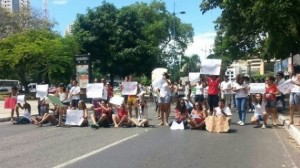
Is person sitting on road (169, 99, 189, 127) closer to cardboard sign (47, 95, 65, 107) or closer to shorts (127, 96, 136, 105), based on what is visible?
shorts (127, 96, 136, 105)

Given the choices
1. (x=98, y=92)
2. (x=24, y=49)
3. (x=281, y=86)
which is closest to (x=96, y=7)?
(x=24, y=49)

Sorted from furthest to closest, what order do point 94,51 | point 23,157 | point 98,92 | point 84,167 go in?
point 94,51
point 98,92
point 23,157
point 84,167

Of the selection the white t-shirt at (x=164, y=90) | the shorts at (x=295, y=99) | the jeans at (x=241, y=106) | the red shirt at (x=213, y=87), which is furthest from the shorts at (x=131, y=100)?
the shorts at (x=295, y=99)

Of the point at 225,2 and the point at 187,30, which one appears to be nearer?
the point at 225,2

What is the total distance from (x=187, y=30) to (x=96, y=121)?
73.7m

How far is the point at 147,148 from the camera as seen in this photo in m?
11.3

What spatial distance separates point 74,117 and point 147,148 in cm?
654

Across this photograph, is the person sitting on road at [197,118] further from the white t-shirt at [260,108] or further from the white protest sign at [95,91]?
the white protest sign at [95,91]

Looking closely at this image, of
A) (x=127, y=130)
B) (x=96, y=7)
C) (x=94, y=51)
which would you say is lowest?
(x=127, y=130)

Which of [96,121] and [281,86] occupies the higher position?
[281,86]

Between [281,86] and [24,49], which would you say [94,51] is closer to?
[24,49]

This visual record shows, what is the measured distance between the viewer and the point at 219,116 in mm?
14805

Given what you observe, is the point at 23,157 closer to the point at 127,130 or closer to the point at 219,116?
the point at 127,130

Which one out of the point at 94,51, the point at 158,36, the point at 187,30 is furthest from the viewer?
the point at 187,30
